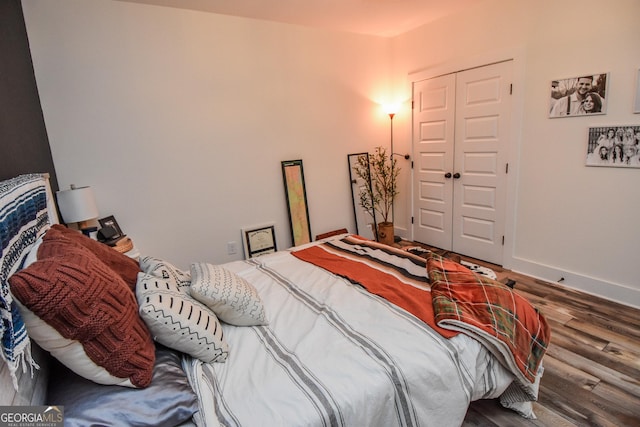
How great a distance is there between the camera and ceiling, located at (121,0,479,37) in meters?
2.93

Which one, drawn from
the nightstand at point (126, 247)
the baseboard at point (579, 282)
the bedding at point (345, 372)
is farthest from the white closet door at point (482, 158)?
the nightstand at point (126, 247)

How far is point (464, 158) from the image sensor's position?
3674 millimetres

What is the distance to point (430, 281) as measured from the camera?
1.89 m

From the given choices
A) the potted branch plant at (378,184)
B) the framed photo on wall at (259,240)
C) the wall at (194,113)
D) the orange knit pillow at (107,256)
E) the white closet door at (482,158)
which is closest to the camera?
the orange knit pillow at (107,256)

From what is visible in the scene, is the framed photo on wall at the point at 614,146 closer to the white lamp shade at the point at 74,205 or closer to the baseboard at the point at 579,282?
the baseboard at the point at 579,282

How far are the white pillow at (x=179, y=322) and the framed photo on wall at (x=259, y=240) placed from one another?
206 centimetres

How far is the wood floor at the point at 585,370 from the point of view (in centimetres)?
Result: 170

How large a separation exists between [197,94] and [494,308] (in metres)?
2.93

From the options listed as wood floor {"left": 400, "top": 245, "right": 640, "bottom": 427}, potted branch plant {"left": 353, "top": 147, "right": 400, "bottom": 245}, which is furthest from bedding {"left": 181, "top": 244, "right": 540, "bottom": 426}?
potted branch plant {"left": 353, "top": 147, "right": 400, "bottom": 245}

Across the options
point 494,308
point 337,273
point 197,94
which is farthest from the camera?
point 197,94

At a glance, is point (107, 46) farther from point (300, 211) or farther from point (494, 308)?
point (494, 308)

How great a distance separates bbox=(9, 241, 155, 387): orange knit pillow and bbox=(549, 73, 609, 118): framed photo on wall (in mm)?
3374

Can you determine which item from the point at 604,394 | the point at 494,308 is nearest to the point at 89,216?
the point at 494,308

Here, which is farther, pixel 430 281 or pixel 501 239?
pixel 501 239
